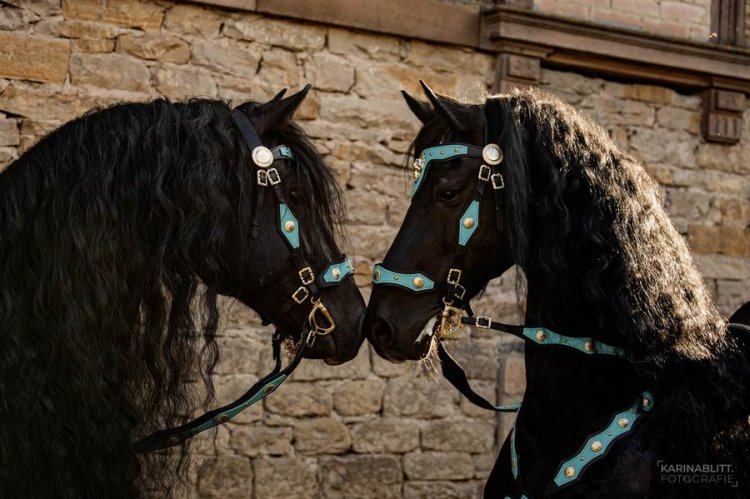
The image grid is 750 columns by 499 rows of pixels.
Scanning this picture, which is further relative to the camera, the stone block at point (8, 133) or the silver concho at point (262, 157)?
the stone block at point (8, 133)

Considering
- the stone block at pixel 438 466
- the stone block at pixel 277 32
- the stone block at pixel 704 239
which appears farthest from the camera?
the stone block at pixel 704 239

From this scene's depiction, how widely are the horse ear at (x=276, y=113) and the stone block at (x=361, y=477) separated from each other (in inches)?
110

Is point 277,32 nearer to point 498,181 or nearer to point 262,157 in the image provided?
point 262,157

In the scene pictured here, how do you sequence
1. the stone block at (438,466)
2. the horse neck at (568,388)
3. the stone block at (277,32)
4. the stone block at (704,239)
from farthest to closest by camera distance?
the stone block at (704,239) < the stone block at (438,466) < the stone block at (277,32) < the horse neck at (568,388)

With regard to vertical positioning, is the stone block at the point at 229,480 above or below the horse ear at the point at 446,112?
below

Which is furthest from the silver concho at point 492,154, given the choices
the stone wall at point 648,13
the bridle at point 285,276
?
the stone wall at point 648,13

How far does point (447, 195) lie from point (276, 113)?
60cm

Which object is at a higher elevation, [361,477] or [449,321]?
[449,321]

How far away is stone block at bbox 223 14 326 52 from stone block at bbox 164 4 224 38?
66mm

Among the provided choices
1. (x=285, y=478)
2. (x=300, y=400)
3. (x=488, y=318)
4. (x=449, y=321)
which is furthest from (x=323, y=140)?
(x=488, y=318)

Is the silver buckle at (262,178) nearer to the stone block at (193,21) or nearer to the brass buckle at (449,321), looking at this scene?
the brass buckle at (449,321)

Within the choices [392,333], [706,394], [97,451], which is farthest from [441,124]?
[97,451]

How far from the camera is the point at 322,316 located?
2965mm

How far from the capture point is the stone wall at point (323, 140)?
473cm
